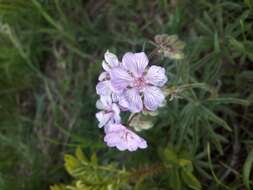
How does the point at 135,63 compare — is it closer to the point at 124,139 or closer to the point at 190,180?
the point at 124,139

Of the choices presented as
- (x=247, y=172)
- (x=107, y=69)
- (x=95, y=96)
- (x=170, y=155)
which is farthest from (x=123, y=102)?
(x=95, y=96)

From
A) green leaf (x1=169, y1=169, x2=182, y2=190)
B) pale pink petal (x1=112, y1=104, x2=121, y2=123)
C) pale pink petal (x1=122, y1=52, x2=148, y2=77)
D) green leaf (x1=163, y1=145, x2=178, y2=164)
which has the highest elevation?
pale pink petal (x1=122, y1=52, x2=148, y2=77)

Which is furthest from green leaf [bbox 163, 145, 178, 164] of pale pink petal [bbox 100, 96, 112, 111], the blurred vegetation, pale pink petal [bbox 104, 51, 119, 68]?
pale pink petal [bbox 104, 51, 119, 68]

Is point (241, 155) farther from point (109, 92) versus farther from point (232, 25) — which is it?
point (109, 92)

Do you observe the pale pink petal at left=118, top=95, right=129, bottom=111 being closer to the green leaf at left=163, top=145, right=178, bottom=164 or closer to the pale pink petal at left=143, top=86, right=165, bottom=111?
the pale pink petal at left=143, top=86, right=165, bottom=111

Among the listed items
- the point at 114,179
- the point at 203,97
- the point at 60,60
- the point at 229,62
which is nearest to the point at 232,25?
the point at 229,62

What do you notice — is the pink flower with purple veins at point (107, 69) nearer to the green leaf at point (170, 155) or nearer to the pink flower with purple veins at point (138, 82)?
the pink flower with purple veins at point (138, 82)

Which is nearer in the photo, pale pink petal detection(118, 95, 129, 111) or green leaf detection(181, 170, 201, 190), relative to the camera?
pale pink petal detection(118, 95, 129, 111)
